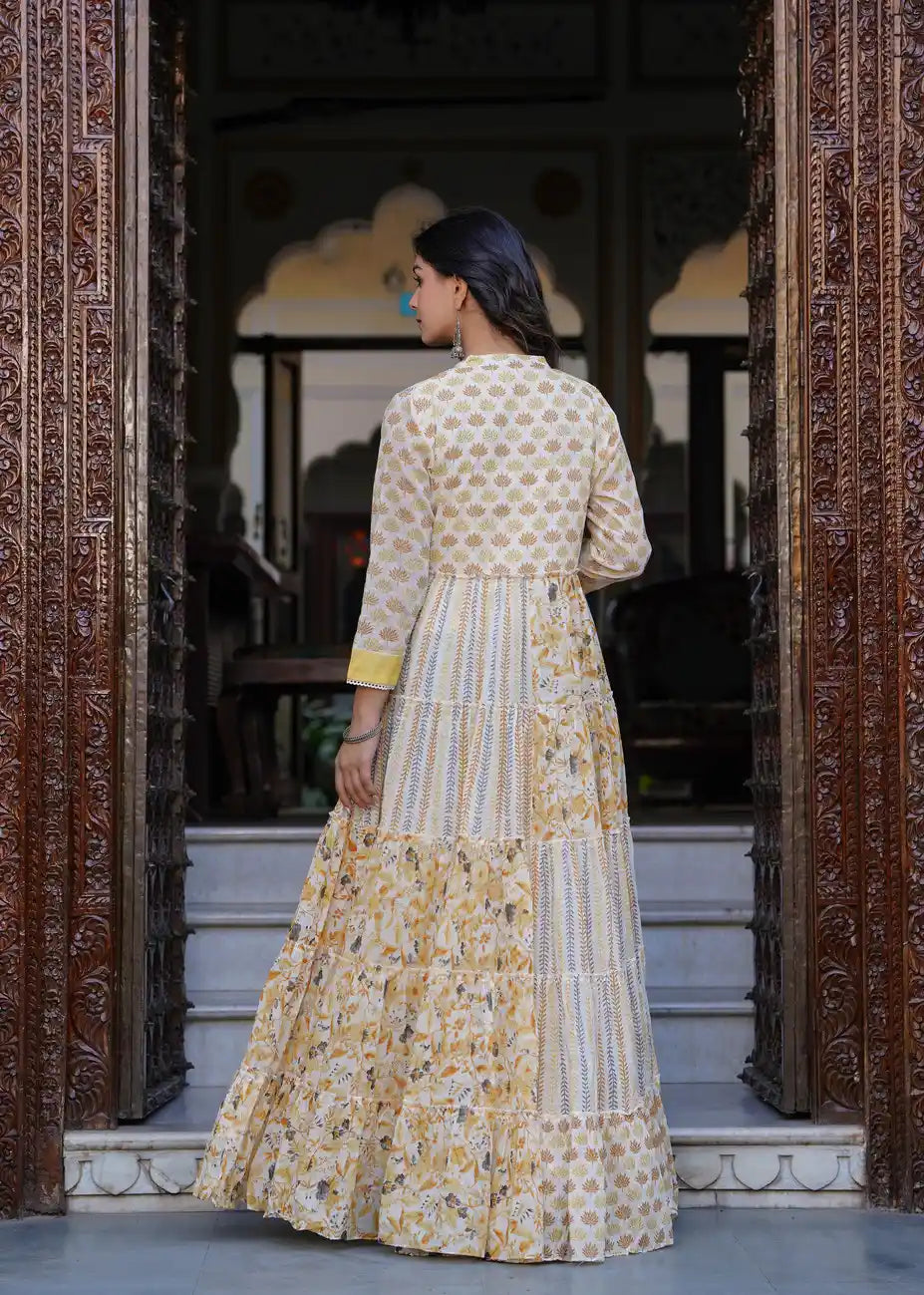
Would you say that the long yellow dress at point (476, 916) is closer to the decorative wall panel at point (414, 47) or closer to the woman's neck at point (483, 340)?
the woman's neck at point (483, 340)

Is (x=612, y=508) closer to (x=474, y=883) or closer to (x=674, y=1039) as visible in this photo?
(x=474, y=883)

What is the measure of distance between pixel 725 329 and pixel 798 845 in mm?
4396

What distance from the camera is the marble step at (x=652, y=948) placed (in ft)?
15.5

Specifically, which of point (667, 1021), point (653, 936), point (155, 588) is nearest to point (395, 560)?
point (155, 588)

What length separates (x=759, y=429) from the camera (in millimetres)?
4152

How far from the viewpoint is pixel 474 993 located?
324 cm

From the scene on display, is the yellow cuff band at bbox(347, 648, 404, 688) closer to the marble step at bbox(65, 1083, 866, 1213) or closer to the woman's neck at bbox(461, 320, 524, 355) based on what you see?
the woman's neck at bbox(461, 320, 524, 355)

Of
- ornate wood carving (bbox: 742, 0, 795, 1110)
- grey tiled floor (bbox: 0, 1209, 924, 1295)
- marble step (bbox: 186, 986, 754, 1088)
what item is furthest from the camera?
marble step (bbox: 186, 986, 754, 1088)

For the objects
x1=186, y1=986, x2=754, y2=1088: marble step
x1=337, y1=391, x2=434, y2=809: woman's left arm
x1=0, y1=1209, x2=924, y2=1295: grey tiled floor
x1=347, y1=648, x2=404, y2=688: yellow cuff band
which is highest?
x1=337, y1=391, x2=434, y2=809: woman's left arm

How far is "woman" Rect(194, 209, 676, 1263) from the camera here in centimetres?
321

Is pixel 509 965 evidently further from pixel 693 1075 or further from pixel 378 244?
pixel 378 244

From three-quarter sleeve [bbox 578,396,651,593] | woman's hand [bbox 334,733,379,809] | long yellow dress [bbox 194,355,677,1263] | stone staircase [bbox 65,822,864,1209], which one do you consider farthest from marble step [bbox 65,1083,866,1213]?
three-quarter sleeve [bbox 578,396,651,593]

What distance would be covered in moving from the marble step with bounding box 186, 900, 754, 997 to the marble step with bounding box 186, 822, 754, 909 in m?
0.32

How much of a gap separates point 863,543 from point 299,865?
207 centimetres
